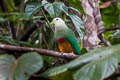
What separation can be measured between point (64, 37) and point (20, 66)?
4.40ft

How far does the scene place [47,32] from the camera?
294cm

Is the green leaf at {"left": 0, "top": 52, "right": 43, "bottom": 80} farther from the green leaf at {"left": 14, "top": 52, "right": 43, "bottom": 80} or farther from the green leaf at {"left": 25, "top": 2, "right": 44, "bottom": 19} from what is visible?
the green leaf at {"left": 25, "top": 2, "right": 44, "bottom": 19}

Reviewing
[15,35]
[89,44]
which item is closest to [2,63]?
[89,44]

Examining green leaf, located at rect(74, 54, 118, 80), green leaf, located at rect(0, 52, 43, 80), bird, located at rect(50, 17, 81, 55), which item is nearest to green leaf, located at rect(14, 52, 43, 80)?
green leaf, located at rect(0, 52, 43, 80)

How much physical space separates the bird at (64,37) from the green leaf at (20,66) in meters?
1.24

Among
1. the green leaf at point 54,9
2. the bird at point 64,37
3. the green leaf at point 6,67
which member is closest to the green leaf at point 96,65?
the green leaf at point 6,67

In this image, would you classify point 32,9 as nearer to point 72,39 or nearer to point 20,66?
point 72,39

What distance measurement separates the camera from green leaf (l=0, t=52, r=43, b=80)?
0.93 metres

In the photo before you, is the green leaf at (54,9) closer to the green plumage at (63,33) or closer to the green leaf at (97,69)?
the green plumage at (63,33)

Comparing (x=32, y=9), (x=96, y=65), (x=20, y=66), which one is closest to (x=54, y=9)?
(x=32, y=9)

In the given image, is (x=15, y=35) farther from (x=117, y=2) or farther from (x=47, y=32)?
(x=117, y=2)

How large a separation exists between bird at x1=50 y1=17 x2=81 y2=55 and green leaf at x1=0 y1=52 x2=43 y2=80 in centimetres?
124

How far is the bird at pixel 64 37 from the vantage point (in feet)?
7.28

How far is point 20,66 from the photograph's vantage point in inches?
37.9
